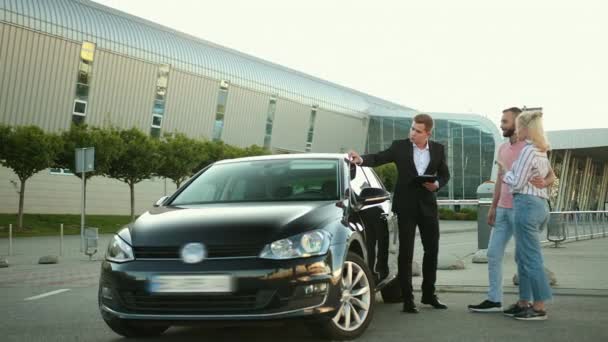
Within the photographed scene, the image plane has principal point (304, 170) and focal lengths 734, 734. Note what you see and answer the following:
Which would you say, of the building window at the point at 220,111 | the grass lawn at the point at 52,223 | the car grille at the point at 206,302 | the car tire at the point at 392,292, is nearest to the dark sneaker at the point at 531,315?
the car tire at the point at 392,292

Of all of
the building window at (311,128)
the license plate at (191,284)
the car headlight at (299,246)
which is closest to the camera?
the license plate at (191,284)

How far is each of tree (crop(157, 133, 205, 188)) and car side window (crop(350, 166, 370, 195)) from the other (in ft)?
108

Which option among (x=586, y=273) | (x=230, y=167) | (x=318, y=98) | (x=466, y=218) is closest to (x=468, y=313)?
(x=230, y=167)

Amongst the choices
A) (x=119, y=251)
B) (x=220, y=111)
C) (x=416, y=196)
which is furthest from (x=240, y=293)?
(x=220, y=111)

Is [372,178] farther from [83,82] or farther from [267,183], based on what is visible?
[83,82]

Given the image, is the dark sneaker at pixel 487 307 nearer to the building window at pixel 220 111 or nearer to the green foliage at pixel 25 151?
the green foliage at pixel 25 151

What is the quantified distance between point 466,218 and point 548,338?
4360cm

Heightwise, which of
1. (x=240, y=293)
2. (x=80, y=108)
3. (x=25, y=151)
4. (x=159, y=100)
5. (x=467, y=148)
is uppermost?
(x=159, y=100)

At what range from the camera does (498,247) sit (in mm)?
6742

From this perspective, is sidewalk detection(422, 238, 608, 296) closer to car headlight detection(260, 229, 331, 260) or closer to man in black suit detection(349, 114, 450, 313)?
man in black suit detection(349, 114, 450, 313)

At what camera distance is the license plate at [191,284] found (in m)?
4.62

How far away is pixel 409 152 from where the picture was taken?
6.97 metres

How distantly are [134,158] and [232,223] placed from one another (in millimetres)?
33060

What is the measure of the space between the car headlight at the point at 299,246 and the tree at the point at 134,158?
3223cm
